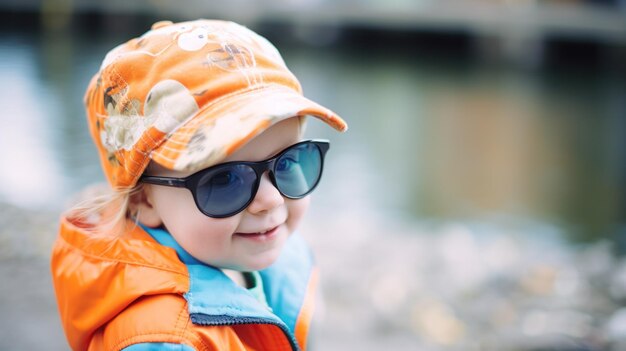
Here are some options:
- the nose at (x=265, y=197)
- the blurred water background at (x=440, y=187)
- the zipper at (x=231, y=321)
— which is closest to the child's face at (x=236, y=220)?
the nose at (x=265, y=197)

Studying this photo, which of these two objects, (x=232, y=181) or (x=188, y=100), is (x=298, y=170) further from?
(x=188, y=100)

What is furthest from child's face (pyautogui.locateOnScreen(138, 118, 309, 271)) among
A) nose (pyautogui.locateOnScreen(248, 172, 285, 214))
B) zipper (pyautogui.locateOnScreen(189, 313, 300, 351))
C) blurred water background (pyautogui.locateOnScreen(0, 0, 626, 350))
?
blurred water background (pyautogui.locateOnScreen(0, 0, 626, 350))

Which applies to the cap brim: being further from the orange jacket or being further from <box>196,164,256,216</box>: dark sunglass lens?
the orange jacket

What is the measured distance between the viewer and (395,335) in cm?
293

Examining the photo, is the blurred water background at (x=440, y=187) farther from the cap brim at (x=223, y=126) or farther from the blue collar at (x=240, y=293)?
the cap brim at (x=223, y=126)

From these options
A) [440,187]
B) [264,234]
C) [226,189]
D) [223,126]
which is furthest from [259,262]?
[440,187]

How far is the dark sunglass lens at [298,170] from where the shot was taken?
1.28 meters

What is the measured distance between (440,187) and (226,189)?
508 centimetres

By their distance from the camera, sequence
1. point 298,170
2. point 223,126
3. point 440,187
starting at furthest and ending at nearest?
1. point 440,187
2. point 298,170
3. point 223,126

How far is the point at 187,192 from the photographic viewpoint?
1248mm

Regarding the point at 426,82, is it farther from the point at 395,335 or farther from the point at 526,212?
the point at 395,335

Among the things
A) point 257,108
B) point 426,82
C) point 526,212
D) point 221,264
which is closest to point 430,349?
point 221,264

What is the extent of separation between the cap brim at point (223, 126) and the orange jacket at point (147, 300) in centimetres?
19

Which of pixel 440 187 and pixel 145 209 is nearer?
pixel 145 209
